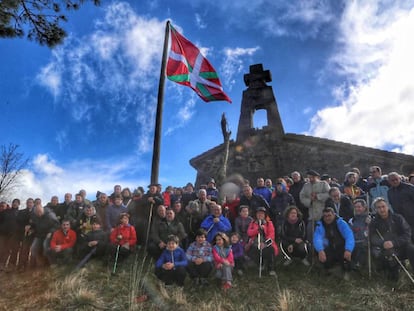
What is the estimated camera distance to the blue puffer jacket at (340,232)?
19.9ft

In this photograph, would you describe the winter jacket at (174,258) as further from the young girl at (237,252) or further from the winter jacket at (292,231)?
the winter jacket at (292,231)

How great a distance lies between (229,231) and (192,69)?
19.0 ft

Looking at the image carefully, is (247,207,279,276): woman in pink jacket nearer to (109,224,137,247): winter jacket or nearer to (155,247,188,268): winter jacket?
(155,247,188,268): winter jacket

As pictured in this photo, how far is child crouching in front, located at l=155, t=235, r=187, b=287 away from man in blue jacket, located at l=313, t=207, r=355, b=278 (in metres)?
2.96

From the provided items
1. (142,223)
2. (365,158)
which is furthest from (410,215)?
(365,158)

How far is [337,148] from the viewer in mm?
14594

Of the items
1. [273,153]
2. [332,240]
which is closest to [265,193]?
[332,240]

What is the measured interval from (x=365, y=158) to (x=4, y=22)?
14.5m

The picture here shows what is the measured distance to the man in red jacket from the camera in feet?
23.5

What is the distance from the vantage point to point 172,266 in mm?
6090

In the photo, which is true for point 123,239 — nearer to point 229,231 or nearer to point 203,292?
point 203,292

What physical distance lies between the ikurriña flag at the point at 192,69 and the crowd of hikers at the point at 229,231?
11.9 feet

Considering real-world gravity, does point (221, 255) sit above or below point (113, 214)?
below

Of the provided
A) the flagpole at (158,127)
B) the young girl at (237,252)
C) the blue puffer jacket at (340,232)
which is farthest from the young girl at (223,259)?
the flagpole at (158,127)
